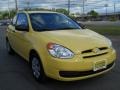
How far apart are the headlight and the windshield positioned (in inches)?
45.7

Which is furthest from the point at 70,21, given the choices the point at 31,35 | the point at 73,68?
the point at 73,68

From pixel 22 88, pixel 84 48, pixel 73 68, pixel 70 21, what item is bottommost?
pixel 22 88

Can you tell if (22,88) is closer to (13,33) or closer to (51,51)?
(51,51)

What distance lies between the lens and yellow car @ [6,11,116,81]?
5125 millimetres

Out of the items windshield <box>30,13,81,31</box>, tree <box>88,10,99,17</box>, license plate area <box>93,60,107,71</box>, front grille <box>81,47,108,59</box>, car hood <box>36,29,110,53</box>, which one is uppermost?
tree <box>88,10,99,17</box>

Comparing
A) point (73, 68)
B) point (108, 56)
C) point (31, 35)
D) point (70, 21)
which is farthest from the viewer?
point (70, 21)

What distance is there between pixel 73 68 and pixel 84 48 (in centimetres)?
46

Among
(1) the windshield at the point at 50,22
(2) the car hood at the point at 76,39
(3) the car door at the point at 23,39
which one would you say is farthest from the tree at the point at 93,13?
(2) the car hood at the point at 76,39

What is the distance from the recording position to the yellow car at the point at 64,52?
16.8 feet

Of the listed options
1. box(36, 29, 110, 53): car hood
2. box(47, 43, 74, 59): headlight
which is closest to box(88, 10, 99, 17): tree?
box(36, 29, 110, 53): car hood

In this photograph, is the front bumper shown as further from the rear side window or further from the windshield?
the rear side window

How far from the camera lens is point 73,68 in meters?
5.09

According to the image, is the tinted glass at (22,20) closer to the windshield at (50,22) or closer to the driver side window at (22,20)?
the driver side window at (22,20)

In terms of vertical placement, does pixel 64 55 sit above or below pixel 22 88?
above
